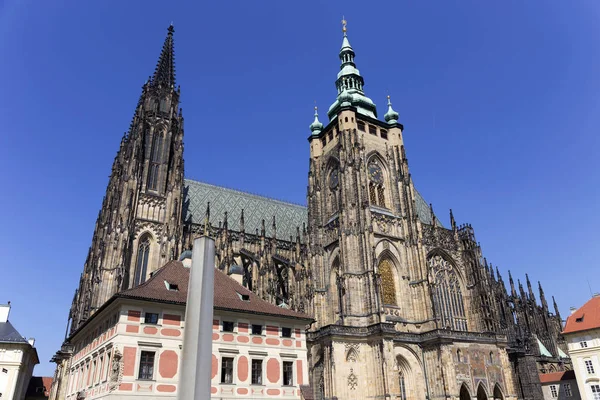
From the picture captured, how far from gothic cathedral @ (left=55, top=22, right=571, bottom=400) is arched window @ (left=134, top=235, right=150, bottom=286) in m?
0.11

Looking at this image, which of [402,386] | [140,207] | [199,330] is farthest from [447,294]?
[199,330]

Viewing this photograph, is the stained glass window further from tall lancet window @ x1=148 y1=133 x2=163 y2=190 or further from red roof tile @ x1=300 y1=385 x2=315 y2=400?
tall lancet window @ x1=148 y1=133 x2=163 y2=190

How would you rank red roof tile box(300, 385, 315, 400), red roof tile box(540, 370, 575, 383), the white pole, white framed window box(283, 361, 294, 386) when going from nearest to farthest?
1. the white pole
2. red roof tile box(300, 385, 315, 400)
3. white framed window box(283, 361, 294, 386)
4. red roof tile box(540, 370, 575, 383)

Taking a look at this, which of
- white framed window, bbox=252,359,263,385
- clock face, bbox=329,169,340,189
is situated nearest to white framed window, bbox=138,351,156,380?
white framed window, bbox=252,359,263,385

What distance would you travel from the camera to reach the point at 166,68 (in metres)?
53.0

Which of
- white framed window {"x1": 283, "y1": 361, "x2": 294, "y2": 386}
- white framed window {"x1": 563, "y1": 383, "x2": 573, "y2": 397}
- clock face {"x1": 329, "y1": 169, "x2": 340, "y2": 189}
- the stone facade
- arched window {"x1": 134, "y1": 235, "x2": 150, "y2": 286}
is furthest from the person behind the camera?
clock face {"x1": 329, "y1": 169, "x2": 340, "y2": 189}

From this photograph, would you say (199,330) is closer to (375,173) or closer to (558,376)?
(375,173)

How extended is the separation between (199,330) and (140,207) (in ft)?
117

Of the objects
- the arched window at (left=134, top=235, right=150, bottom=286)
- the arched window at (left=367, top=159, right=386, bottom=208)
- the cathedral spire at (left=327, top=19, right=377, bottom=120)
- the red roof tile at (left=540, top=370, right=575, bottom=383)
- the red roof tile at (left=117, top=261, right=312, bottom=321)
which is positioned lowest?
the red roof tile at (left=540, top=370, right=575, bottom=383)

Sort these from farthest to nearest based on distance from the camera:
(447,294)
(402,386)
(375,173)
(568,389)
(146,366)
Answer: (375,173) → (568,389) → (447,294) → (402,386) → (146,366)

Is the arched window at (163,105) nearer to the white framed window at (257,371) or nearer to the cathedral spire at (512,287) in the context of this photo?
the white framed window at (257,371)

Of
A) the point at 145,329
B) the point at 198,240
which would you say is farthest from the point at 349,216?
the point at 198,240

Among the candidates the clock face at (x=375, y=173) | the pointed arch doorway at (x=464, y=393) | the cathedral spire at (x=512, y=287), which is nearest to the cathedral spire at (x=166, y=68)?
the clock face at (x=375, y=173)

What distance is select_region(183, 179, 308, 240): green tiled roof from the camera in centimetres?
5228
